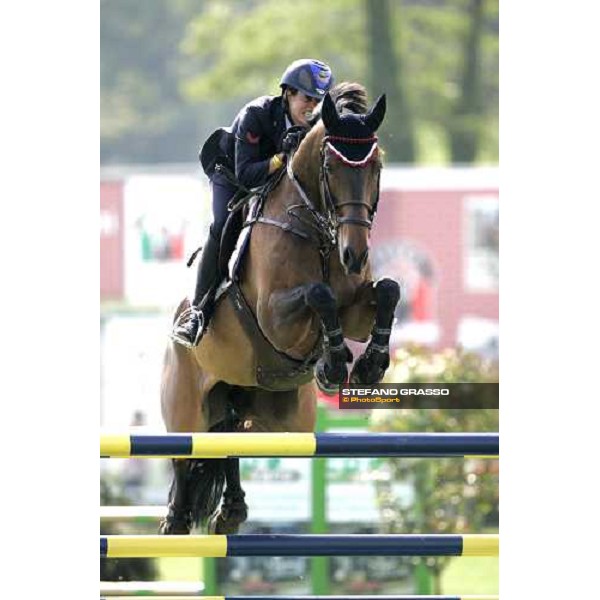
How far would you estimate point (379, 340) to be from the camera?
3.93 m

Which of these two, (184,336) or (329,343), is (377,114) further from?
(184,336)

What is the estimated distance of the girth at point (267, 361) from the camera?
4.32m

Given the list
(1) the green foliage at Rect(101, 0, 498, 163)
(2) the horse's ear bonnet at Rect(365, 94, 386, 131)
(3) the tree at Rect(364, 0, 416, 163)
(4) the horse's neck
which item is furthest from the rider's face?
(3) the tree at Rect(364, 0, 416, 163)

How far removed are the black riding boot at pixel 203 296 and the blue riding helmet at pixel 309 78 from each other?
0.65 meters

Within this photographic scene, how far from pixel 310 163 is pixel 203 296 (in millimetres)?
692

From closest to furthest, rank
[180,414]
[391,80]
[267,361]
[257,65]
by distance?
[267,361], [180,414], [391,80], [257,65]

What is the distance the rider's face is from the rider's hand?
0.03 metres

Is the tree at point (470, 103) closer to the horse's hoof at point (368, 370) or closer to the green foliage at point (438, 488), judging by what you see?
the green foliage at point (438, 488)

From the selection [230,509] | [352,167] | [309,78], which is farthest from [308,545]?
[309,78]

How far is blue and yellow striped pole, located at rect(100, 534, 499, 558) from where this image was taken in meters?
3.53

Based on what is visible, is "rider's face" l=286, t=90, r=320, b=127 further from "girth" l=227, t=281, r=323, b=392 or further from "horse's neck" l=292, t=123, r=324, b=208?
"girth" l=227, t=281, r=323, b=392
